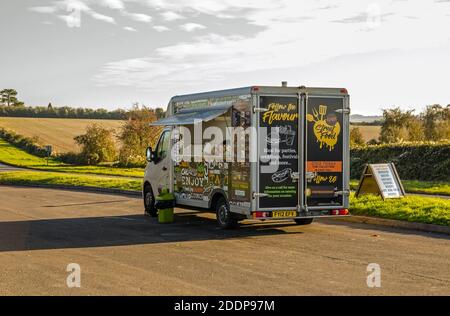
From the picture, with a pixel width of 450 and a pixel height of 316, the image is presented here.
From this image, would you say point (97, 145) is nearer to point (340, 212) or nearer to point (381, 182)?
point (381, 182)

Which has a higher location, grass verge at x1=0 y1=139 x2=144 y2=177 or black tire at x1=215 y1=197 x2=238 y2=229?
grass verge at x1=0 y1=139 x2=144 y2=177

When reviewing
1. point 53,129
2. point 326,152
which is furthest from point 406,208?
point 53,129

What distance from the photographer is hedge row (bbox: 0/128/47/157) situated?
6757cm

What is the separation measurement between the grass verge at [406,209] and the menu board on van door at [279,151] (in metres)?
3.30

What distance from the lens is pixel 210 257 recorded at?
440 inches

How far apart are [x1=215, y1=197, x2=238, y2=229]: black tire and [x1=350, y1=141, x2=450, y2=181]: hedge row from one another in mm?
18007

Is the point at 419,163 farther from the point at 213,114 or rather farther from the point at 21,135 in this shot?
the point at 21,135

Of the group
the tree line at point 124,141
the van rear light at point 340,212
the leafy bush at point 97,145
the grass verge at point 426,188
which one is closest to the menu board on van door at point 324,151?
the van rear light at point 340,212

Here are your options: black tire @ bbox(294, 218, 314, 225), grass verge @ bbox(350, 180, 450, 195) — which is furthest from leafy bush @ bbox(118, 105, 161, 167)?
black tire @ bbox(294, 218, 314, 225)

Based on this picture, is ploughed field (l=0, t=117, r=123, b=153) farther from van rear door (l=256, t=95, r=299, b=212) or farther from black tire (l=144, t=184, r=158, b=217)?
van rear door (l=256, t=95, r=299, b=212)

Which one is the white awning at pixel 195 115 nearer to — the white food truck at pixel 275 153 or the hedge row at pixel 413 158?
the white food truck at pixel 275 153

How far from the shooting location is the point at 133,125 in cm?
5012
